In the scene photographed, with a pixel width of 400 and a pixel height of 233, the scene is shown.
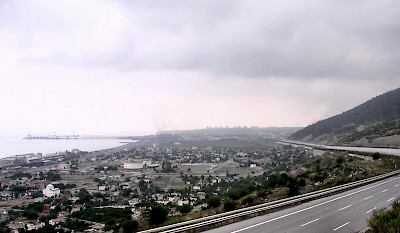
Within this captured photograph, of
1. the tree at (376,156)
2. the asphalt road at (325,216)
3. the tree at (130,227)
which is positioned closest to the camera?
the asphalt road at (325,216)

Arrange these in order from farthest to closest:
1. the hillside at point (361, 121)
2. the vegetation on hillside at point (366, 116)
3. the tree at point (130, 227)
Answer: the vegetation on hillside at point (366, 116)
the hillside at point (361, 121)
the tree at point (130, 227)

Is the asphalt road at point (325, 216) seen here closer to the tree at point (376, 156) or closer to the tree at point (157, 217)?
the tree at point (157, 217)

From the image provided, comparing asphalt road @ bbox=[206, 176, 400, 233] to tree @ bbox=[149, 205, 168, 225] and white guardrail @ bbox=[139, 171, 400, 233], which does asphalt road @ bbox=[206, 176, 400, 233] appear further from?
tree @ bbox=[149, 205, 168, 225]

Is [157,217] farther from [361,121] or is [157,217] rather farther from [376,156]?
[361,121]

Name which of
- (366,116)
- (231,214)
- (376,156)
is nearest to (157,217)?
(231,214)

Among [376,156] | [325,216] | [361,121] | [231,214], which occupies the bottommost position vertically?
[376,156]

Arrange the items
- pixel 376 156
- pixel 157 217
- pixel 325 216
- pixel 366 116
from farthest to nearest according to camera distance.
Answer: pixel 366 116 → pixel 376 156 → pixel 157 217 → pixel 325 216

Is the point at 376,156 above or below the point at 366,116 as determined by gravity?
below

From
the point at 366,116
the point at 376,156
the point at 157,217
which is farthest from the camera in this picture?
the point at 366,116

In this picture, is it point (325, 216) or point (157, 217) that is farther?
point (157, 217)

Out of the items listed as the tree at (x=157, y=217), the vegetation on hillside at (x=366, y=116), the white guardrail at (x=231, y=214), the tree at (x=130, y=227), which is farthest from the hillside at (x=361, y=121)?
the tree at (x=130, y=227)
